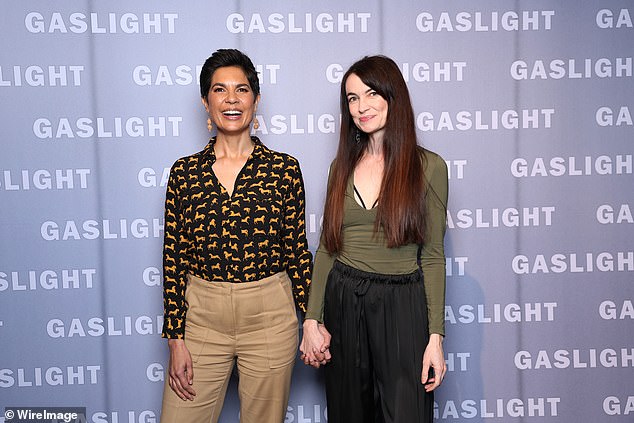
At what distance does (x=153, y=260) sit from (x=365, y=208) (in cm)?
95

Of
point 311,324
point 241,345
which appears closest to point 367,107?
point 311,324

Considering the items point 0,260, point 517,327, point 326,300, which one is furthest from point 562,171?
point 0,260

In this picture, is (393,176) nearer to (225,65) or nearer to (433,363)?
(433,363)

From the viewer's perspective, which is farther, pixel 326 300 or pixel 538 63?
pixel 538 63

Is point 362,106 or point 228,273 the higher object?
point 362,106

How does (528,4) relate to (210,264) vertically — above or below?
above

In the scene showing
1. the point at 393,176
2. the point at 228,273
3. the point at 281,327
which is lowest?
the point at 281,327

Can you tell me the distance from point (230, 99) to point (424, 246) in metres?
0.73

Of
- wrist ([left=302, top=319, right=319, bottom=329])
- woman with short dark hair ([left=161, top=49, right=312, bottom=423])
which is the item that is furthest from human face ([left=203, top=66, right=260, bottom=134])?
wrist ([left=302, top=319, right=319, bottom=329])

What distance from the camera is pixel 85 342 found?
232 cm

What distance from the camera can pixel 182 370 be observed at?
6.01 ft

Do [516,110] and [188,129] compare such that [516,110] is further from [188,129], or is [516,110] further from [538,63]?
[188,129]

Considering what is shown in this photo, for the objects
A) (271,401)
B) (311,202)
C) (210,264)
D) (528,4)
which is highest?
(528,4)

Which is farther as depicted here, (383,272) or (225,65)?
(225,65)
